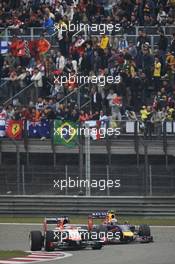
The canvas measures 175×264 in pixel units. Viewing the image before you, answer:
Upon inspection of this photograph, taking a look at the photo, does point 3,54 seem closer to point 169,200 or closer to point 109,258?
point 169,200

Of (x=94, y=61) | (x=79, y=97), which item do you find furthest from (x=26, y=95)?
(x=94, y=61)

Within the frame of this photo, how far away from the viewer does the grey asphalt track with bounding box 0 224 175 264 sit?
14.8m

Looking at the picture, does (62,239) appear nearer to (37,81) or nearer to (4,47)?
(37,81)

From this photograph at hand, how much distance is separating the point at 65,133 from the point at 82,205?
1.87 meters

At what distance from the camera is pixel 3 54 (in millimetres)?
30391

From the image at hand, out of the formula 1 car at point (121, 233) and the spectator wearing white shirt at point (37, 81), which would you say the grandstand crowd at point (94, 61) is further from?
the formula 1 car at point (121, 233)

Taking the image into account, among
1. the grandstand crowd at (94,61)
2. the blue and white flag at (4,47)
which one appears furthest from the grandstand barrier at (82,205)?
the blue and white flag at (4,47)

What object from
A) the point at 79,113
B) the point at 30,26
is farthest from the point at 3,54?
the point at 79,113

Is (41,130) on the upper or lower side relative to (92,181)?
upper

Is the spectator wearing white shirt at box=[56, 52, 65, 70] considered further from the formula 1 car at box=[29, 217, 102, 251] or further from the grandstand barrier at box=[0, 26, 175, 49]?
the formula 1 car at box=[29, 217, 102, 251]

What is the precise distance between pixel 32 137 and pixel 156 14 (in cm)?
635

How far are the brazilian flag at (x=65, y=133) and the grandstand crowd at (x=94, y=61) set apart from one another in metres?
1.80

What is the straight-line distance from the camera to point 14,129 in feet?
85.2

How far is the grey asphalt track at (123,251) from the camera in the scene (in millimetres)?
14773
